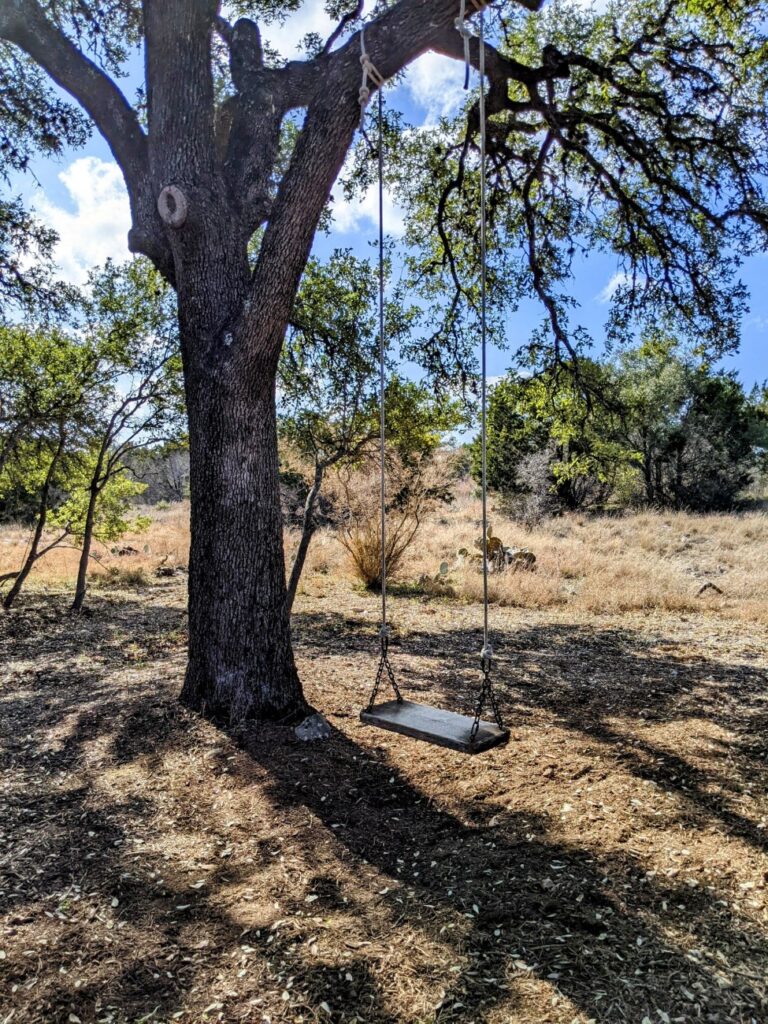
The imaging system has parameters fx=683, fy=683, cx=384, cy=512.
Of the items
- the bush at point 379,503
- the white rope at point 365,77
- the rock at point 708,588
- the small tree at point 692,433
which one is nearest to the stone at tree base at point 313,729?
the white rope at point 365,77

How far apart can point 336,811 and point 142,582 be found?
998cm

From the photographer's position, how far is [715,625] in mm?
7902

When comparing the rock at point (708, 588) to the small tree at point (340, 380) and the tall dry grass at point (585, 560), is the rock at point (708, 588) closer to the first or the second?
the tall dry grass at point (585, 560)

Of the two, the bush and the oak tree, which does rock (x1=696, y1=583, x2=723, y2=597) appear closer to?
the bush

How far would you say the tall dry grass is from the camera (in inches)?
384

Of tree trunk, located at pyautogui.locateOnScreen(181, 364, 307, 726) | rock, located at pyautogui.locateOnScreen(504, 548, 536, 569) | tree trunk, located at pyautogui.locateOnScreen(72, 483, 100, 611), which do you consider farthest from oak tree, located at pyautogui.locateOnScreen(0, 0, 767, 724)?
rock, located at pyautogui.locateOnScreen(504, 548, 536, 569)

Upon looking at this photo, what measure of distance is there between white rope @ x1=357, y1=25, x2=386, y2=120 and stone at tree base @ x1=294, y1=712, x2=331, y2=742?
321 centimetres

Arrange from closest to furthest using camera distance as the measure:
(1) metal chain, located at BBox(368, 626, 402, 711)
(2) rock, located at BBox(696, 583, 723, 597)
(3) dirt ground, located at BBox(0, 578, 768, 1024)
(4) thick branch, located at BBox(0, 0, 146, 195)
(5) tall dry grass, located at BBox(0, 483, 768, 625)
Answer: (3) dirt ground, located at BBox(0, 578, 768, 1024) → (1) metal chain, located at BBox(368, 626, 402, 711) → (4) thick branch, located at BBox(0, 0, 146, 195) → (5) tall dry grass, located at BBox(0, 483, 768, 625) → (2) rock, located at BBox(696, 583, 723, 597)

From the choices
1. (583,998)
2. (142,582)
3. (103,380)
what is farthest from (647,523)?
(583,998)

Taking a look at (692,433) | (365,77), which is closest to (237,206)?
(365,77)

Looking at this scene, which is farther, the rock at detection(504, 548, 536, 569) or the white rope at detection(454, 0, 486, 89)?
the rock at detection(504, 548, 536, 569)

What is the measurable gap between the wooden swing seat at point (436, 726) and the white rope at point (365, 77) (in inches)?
118

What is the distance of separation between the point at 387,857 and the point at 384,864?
0.16 feet

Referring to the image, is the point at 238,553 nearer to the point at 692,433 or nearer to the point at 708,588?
the point at 708,588
